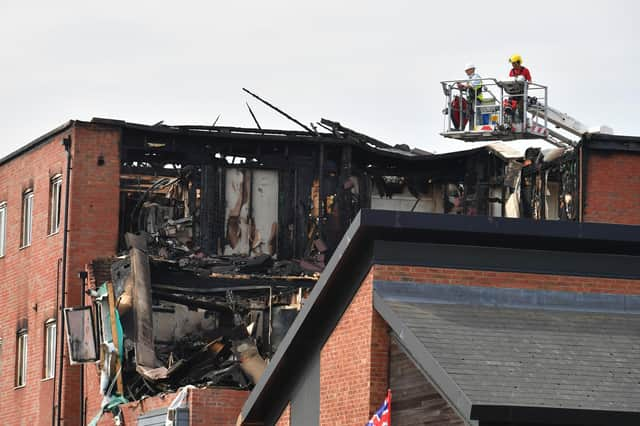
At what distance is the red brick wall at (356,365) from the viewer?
24422mm

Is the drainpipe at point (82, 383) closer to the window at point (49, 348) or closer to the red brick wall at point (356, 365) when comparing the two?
the window at point (49, 348)

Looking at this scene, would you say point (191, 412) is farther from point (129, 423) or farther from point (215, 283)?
point (215, 283)

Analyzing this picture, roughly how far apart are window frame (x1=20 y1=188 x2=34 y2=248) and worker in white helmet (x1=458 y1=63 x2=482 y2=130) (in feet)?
34.4

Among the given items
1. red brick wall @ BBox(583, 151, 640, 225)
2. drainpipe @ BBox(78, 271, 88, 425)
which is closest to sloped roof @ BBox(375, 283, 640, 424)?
red brick wall @ BBox(583, 151, 640, 225)

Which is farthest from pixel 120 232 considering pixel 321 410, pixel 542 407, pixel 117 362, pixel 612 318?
pixel 542 407

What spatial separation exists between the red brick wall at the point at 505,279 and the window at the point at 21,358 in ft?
66.5

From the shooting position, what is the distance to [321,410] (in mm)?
26375

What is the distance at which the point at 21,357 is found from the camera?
43500 mm

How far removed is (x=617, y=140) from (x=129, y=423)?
13.0m

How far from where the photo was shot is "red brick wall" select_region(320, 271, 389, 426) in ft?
80.1

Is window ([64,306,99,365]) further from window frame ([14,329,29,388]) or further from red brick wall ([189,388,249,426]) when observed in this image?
red brick wall ([189,388,249,426])

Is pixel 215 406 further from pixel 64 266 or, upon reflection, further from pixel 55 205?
pixel 55 205

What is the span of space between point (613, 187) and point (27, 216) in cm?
1374

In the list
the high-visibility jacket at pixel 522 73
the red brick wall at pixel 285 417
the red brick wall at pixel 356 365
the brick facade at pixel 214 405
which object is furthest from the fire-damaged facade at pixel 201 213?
the red brick wall at pixel 356 365
